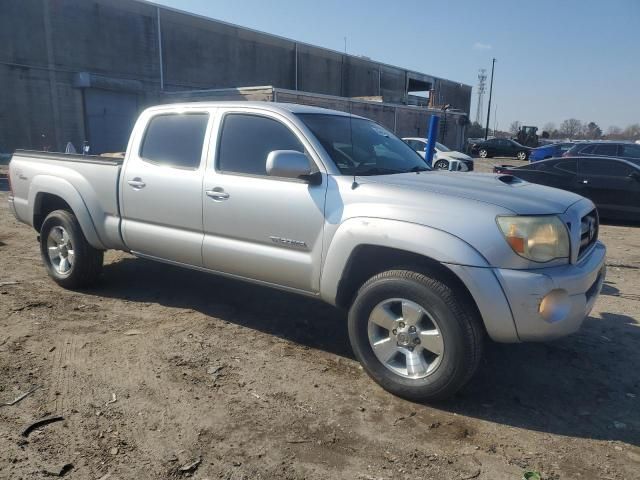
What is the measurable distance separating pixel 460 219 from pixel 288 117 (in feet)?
5.27

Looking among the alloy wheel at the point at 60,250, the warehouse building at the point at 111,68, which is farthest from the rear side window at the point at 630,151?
the alloy wheel at the point at 60,250

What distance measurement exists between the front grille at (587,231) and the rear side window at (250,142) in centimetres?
206

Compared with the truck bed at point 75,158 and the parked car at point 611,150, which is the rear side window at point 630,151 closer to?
the parked car at point 611,150

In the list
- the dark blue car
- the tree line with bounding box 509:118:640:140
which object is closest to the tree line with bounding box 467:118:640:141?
the tree line with bounding box 509:118:640:140

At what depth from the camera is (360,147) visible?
4109mm

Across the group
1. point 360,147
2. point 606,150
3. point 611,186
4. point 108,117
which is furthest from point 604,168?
point 108,117

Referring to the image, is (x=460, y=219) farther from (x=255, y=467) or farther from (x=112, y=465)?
(x=112, y=465)

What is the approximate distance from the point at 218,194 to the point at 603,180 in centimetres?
916

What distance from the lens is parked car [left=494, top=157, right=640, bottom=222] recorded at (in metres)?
10.1

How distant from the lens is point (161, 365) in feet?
12.2

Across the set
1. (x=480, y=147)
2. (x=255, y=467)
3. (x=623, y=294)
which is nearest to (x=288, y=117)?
(x=255, y=467)

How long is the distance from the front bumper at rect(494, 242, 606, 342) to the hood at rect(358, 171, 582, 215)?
1.24ft

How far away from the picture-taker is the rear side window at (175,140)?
4359 mm

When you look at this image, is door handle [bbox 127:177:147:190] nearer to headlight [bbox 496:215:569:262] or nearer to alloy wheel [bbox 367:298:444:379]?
alloy wheel [bbox 367:298:444:379]
